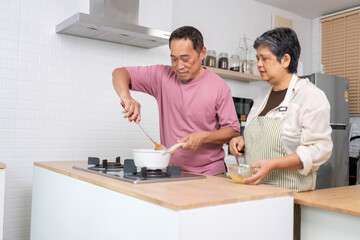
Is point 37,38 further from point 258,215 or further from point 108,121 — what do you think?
point 258,215

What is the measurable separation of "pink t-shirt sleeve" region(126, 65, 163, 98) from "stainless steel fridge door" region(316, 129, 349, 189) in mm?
2729

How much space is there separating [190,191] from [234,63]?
10.2 ft

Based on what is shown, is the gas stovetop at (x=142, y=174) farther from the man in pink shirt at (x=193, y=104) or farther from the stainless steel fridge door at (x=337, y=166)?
the stainless steel fridge door at (x=337, y=166)

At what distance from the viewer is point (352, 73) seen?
180 inches

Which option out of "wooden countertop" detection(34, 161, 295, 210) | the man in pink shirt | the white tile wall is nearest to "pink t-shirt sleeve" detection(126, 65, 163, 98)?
the man in pink shirt

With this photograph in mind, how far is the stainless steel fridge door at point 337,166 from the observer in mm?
4059

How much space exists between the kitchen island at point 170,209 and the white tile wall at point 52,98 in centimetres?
120

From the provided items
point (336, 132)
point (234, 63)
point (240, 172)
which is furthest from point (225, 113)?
point (336, 132)

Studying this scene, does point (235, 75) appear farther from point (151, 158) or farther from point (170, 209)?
point (170, 209)

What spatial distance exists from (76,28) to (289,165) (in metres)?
1.99

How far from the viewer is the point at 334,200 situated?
135 cm

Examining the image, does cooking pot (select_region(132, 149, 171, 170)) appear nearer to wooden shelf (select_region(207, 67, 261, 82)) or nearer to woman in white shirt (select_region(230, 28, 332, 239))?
woman in white shirt (select_region(230, 28, 332, 239))

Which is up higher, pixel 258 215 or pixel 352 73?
pixel 352 73

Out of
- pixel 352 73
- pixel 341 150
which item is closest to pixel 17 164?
pixel 341 150
